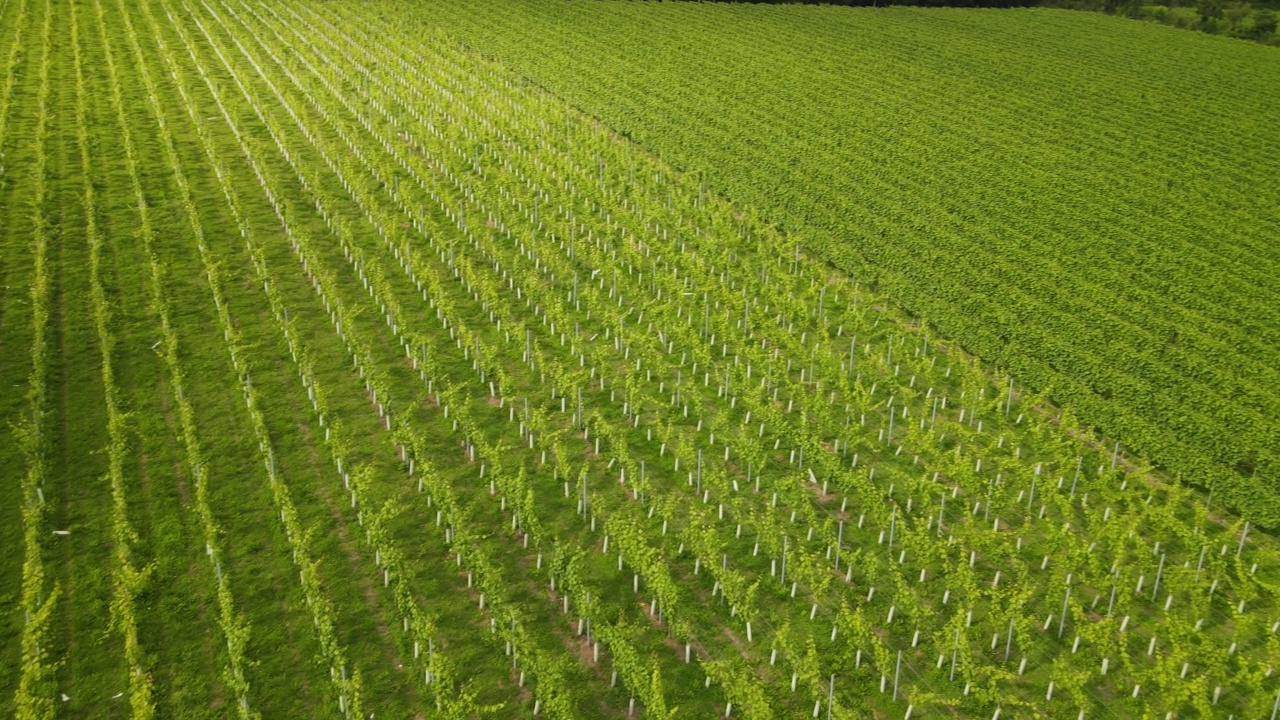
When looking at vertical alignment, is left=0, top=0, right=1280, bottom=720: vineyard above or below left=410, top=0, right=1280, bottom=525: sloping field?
below

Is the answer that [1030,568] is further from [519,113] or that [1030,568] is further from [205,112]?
[205,112]

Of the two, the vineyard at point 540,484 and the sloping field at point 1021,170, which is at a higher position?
the sloping field at point 1021,170

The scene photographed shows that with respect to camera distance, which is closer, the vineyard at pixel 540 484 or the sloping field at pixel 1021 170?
the vineyard at pixel 540 484

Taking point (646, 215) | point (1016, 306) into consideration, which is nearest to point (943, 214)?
point (1016, 306)

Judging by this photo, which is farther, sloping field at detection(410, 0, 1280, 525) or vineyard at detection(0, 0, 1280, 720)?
sloping field at detection(410, 0, 1280, 525)

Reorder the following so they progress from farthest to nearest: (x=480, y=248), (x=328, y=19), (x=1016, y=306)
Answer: (x=328, y=19) < (x=480, y=248) < (x=1016, y=306)

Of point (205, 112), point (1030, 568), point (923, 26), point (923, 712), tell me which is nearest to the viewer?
point (923, 712)
